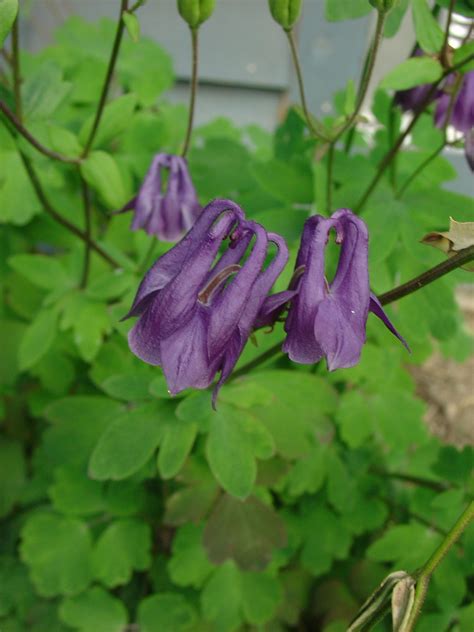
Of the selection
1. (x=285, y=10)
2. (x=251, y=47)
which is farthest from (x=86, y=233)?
(x=251, y=47)

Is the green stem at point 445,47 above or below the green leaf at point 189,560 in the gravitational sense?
above

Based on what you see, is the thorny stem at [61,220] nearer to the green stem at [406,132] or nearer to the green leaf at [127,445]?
the green leaf at [127,445]

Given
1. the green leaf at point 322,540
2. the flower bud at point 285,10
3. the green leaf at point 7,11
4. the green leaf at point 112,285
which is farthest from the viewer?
the green leaf at point 322,540

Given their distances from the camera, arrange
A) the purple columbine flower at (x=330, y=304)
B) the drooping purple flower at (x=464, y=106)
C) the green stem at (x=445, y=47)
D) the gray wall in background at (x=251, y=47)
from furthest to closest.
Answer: the gray wall in background at (x=251, y=47) → the drooping purple flower at (x=464, y=106) → the green stem at (x=445, y=47) → the purple columbine flower at (x=330, y=304)

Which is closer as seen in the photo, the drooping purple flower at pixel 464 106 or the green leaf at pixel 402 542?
the drooping purple flower at pixel 464 106

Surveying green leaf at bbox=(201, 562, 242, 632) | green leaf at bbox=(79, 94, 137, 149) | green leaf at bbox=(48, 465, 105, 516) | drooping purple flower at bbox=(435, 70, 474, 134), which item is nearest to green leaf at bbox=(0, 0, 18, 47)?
green leaf at bbox=(79, 94, 137, 149)

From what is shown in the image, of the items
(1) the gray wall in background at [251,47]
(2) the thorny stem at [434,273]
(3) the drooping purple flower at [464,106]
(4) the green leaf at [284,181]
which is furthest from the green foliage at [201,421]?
(1) the gray wall in background at [251,47]

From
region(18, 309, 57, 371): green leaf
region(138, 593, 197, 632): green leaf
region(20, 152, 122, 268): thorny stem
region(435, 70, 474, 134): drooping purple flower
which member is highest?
region(435, 70, 474, 134): drooping purple flower

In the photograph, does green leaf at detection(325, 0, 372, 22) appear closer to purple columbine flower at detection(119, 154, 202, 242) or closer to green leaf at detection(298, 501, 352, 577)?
purple columbine flower at detection(119, 154, 202, 242)
